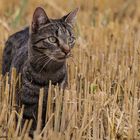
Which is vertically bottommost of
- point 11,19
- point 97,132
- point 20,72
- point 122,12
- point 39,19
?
point 97,132

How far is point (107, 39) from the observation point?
6473 millimetres

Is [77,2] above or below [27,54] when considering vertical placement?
above

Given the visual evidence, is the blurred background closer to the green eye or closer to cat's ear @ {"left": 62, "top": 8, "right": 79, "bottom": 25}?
cat's ear @ {"left": 62, "top": 8, "right": 79, "bottom": 25}

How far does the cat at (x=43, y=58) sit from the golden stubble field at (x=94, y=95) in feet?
0.40

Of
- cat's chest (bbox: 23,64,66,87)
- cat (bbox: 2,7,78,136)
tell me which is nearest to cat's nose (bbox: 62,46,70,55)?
cat (bbox: 2,7,78,136)

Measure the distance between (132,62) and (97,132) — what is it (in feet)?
5.02

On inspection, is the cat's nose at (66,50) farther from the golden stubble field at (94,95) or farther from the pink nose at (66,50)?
the golden stubble field at (94,95)

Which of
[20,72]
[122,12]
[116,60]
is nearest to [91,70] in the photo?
[116,60]

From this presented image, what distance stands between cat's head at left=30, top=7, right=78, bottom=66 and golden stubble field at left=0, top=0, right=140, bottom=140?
0.26 meters

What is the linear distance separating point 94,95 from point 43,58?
0.52 m

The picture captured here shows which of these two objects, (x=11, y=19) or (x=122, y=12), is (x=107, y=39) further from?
(x=122, y=12)

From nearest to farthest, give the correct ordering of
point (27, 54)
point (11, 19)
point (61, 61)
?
point (61, 61) → point (27, 54) → point (11, 19)

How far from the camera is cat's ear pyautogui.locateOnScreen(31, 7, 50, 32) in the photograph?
459 cm

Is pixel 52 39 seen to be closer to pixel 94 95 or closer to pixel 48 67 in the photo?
pixel 48 67
